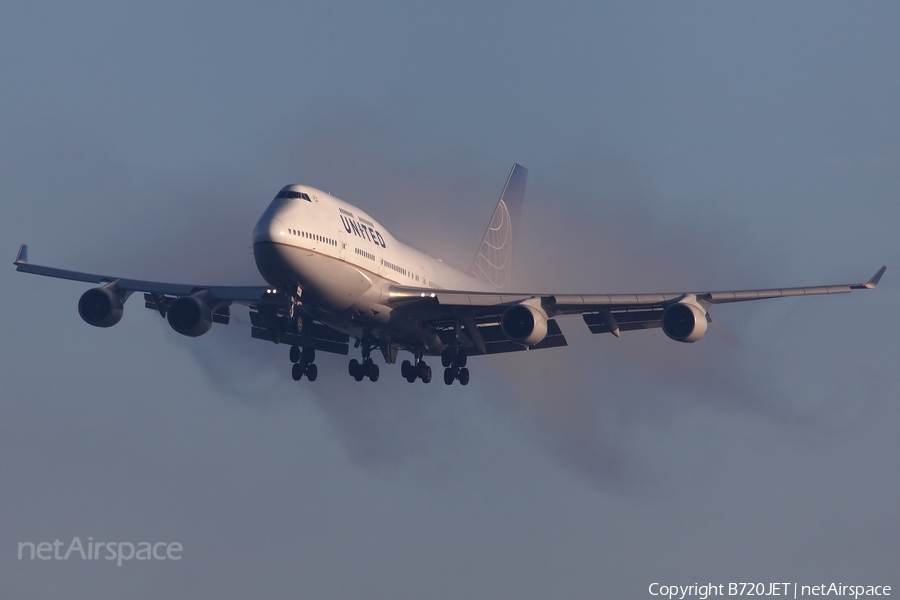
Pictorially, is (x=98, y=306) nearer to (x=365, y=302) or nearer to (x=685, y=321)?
(x=365, y=302)

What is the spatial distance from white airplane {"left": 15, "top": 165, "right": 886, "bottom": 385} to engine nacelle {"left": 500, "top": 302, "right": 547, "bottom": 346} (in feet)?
0.16

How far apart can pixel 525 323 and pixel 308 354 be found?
34.4 feet

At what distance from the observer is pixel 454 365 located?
2120 inches

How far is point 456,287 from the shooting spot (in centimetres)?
5794

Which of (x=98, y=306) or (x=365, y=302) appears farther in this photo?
(x=98, y=306)

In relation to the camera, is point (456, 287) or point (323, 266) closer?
point (323, 266)

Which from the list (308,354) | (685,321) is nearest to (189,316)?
(308,354)

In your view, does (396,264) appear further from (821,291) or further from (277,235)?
(821,291)

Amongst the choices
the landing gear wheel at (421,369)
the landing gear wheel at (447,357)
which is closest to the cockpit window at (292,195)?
the landing gear wheel at (447,357)

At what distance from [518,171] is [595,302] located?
124ft

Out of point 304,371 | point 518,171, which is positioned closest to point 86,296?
point 304,371

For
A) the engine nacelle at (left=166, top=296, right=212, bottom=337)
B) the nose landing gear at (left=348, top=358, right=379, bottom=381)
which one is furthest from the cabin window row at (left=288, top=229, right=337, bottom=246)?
the nose landing gear at (left=348, top=358, right=379, bottom=381)

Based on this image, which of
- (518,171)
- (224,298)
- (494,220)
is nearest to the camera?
(224,298)

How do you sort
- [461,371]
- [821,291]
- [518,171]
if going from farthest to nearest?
[518,171], [461,371], [821,291]
